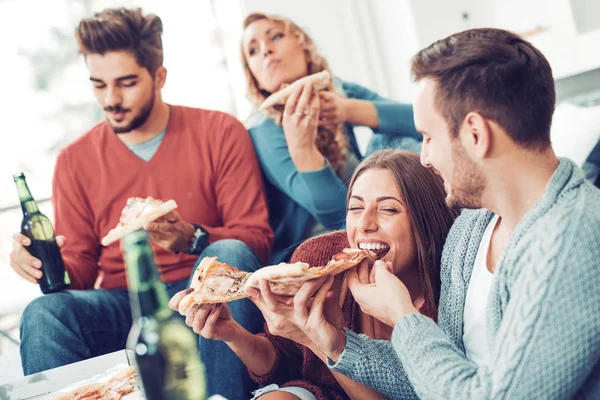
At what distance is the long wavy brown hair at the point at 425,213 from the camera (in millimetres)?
1541

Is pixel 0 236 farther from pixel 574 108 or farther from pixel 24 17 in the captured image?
pixel 574 108

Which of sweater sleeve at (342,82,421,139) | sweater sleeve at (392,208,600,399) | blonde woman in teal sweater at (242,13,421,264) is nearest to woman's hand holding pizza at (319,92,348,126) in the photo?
blonde woman in teal sweater at (242,13,421,264)

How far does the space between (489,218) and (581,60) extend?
70.4 inches

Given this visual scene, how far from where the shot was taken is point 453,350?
1.07 meters

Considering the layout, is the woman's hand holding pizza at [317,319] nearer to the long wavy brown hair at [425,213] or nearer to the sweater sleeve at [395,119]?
the long wavy brown hair at [425,213]

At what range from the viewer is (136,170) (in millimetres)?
2395

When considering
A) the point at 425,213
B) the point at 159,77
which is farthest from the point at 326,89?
the point at 425,213

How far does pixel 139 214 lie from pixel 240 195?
1.46 feet

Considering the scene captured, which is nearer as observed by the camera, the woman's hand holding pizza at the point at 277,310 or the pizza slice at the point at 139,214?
the woman's hand holding pizza at the point at 277,310

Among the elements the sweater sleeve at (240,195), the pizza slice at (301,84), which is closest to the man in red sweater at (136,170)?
the sweater sleeve at (240,195)

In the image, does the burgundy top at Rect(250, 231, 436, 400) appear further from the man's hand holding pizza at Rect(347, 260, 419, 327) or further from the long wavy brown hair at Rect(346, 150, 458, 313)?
the man's hand holding pizza at Rect(347, 260, 419, 327)

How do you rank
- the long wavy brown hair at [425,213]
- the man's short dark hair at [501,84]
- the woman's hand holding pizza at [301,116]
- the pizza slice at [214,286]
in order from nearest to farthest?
1. the man's short dark hair at [501,84]
2. the pizza slice at [214,286]
3. the long wavy brown hair at [425,213]
4. the woman's hand holding pizza at [301,116]

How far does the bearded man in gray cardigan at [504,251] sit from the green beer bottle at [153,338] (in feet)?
0.80

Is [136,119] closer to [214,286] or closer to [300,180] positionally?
[300,180]
